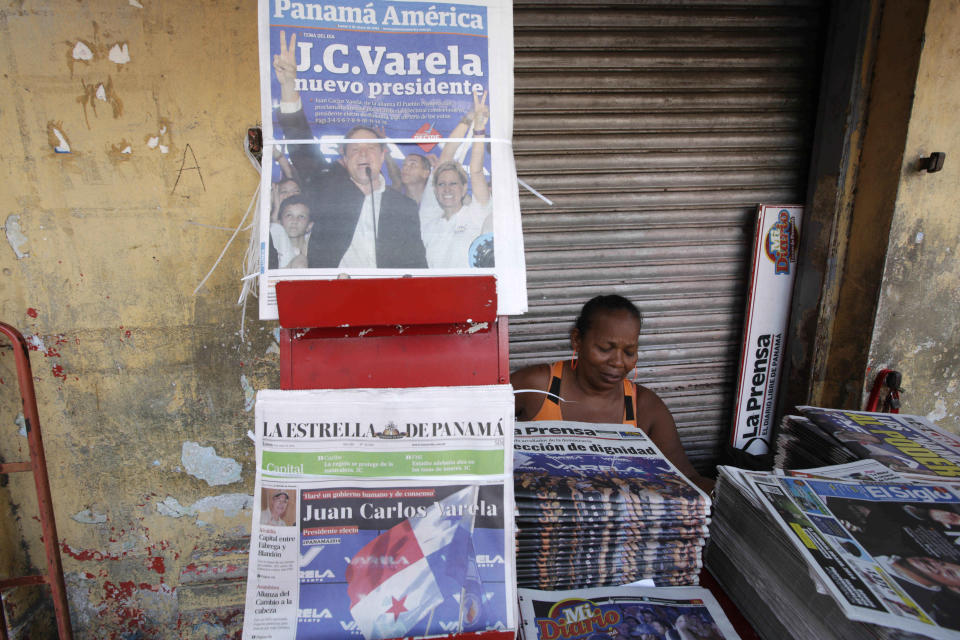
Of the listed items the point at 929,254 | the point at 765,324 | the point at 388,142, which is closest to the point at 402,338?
the point at 388,142

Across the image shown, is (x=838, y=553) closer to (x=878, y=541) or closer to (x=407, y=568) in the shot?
(x=878, y=541)

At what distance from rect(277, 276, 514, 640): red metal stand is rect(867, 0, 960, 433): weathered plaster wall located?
2.12 m

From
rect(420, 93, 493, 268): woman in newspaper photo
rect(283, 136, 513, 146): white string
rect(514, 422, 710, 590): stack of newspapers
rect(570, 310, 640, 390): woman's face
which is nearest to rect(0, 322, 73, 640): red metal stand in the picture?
rect(283, 136, 513, 146): white string

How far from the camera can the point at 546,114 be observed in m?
2.18

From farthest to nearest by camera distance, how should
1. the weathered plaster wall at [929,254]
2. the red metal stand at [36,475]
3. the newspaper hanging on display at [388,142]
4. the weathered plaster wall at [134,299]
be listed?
the weathered plaster wall at [929,254]
the weathered plaster wall at [134,299]
the red metal stand at [36,475]
the newspaper hanging on display at [388,142]

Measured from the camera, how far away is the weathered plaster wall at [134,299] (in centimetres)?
166

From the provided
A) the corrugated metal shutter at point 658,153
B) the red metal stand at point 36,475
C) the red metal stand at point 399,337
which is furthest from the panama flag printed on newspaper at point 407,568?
the corrugated metal shutter at point 658,153

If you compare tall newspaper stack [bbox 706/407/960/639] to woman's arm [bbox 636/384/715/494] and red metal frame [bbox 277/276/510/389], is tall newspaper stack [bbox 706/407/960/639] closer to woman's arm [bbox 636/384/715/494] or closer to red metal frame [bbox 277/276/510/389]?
red metal frame [bbox 277/276/510/389]

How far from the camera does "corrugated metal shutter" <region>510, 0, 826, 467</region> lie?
2145 millimetres

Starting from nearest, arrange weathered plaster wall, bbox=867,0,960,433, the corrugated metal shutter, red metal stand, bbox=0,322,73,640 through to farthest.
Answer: red metal stand, bbox=0,322,73,640
weathered plaster wall, bbox=867,0,960,433
the corrugated metal shutter

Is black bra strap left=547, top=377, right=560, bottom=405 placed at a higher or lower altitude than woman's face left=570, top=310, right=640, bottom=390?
lower

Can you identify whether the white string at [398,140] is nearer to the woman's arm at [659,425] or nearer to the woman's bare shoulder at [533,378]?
the woman's bare shoulder at [533,378]

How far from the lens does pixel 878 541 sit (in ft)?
2.79

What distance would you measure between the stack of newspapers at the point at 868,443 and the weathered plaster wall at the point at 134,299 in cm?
187
